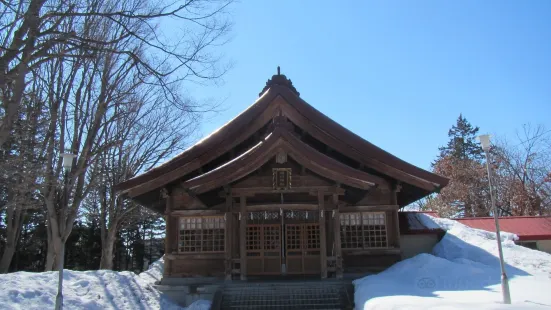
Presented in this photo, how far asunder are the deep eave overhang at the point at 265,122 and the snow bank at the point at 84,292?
2665mm

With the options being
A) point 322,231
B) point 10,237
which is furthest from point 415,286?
point 10,237

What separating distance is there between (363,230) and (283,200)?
2.86m

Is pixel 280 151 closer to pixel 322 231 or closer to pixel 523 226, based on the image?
pixel 322 231

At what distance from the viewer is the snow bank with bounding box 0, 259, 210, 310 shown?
974cm

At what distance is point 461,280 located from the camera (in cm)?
1039

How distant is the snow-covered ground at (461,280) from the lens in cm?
791

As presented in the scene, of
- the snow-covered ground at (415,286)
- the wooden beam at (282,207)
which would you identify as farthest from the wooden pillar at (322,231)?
the snow-covered ground at (415,286)

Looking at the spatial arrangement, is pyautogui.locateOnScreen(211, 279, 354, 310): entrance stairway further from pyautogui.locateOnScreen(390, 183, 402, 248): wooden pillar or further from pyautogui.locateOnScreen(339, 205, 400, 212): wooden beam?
pyautogui.locateOnScreen(390, 183, 402, 248): wooden pillar

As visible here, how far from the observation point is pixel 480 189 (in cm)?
3516

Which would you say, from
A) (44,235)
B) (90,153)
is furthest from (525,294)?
(44,235)

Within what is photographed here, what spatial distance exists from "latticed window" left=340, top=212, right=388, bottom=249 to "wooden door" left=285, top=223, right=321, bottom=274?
1.02m

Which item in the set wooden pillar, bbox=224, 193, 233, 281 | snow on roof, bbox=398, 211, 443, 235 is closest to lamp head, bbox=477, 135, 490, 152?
wooden pillar, bbox=224, 193, 233, 281

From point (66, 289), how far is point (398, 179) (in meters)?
9.61

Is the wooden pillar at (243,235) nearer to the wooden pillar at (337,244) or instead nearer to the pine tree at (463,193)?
the wooden pillar at (337,244)
